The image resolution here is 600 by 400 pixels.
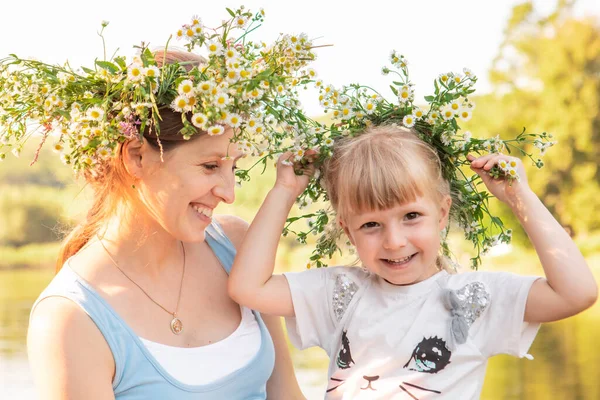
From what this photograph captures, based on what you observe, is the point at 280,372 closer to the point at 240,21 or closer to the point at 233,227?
the point at 233,227

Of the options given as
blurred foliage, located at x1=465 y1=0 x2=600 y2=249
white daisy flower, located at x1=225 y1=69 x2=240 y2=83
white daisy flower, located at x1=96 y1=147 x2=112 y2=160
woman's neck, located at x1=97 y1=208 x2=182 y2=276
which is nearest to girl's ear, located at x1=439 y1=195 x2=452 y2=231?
white daisy flower, located at x1=225 y1=69 x2=240 y2=83

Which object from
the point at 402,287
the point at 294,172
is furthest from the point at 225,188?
the point at 402,287

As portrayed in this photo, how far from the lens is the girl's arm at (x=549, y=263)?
1881 mm

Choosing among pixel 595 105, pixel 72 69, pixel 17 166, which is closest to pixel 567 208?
pixel 595 105

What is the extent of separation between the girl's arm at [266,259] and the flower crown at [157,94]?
0.16m

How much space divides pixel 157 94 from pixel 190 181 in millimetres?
254

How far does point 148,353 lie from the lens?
1998 millimetres

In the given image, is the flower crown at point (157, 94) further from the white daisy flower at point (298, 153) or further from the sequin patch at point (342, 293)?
the sequin patch at point (342, 293)

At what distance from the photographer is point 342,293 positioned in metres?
2.12

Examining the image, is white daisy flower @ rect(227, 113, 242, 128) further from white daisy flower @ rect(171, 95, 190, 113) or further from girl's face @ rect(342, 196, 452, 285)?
girl's face @ rect(342, 196, 452, 285)

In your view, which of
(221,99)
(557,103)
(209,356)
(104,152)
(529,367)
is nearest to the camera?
(221,99)

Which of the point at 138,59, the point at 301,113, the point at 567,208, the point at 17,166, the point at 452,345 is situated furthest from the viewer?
the point at 17,166

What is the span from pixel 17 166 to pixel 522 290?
16.3 meters

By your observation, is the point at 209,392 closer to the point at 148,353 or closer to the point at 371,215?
the point at 148,353
